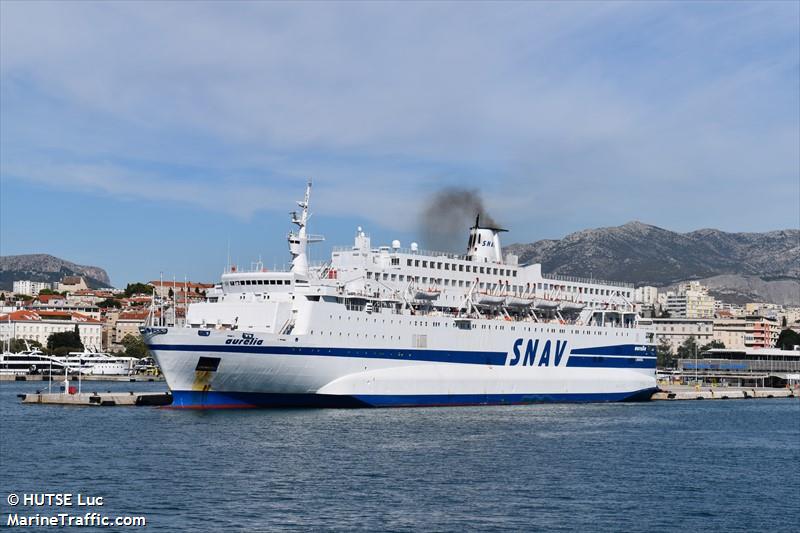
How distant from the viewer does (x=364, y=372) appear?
46.6m

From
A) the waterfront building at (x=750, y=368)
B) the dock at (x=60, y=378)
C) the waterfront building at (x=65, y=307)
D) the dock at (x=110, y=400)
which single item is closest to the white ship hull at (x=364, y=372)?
the dock at (x=110, y=400)

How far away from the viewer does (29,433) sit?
39219 mm

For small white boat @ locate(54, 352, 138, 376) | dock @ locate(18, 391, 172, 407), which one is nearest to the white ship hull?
dock @ locate(18, 391, 172, 407)

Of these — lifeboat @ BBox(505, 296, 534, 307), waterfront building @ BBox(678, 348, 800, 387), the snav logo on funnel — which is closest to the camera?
the snav logo on funnel

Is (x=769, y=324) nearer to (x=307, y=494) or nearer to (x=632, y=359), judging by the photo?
(x=632, y=359)

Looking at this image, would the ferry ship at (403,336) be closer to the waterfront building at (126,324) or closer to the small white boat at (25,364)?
the small white boat at (25,364)

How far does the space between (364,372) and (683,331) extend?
433 feet

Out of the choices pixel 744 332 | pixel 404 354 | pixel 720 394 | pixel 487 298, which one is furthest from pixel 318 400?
pixel 744 332

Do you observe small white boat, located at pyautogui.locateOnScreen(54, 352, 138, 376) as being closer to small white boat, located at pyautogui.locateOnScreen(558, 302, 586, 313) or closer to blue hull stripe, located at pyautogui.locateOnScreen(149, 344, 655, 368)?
small white boat, located at pyautogui.locateOnScreen(558, 302, 586, 313)

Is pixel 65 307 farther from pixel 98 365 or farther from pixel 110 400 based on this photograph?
pixel 110 400

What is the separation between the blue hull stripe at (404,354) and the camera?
4303cm

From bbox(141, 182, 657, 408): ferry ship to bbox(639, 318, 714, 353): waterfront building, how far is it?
107433 millimetres

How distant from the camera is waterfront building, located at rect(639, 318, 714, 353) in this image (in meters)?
166

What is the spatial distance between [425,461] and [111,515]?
1102 cm
